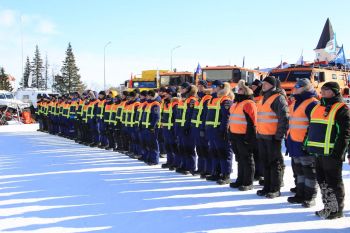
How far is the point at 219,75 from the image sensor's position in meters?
20.9

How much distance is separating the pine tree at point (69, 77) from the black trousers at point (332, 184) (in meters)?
72.4

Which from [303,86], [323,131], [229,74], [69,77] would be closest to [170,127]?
[303,86]

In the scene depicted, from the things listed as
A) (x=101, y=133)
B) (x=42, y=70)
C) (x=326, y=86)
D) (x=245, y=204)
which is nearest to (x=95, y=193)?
(x=245, y=204)

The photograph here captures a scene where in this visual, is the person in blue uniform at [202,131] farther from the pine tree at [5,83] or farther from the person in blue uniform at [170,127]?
the pine tree at [5,83]

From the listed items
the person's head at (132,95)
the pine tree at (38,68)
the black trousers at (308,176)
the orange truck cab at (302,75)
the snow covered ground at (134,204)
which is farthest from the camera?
the pine tree at (38,68)

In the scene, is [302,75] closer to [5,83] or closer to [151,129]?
[151,129]

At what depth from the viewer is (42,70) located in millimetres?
87938

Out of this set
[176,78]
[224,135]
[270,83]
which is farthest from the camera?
[176,78]

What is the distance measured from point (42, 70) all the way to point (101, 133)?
78851 millimetres

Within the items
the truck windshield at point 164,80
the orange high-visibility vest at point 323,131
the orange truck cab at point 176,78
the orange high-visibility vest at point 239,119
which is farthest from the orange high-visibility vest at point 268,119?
the truck windshield at point 164,80

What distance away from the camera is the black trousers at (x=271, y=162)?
674 centimetres

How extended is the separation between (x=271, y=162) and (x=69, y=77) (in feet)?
A: 237

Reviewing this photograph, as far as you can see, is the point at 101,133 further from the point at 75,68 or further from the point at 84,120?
the point at 75,68

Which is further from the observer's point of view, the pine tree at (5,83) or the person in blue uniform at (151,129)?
→ the pine tree at (5,83)
